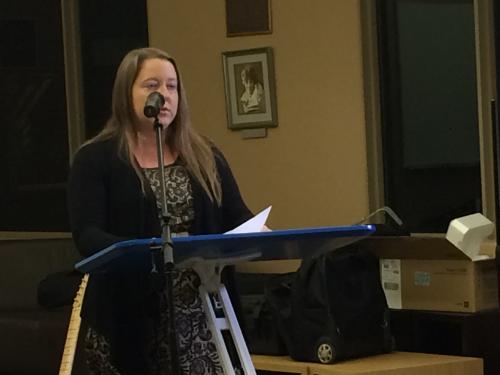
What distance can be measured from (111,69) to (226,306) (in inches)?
140

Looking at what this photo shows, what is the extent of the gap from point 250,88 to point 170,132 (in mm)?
2207

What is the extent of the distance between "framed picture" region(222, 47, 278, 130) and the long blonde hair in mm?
2106

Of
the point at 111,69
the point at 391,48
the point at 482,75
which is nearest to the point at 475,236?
the point at 482,75

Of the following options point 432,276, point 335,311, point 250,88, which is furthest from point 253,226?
point 250,88

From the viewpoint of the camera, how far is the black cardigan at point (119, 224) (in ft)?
8.25

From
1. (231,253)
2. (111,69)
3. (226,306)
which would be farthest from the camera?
(111,69)

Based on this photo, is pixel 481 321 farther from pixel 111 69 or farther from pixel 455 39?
pixel 111 69

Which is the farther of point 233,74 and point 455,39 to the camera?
point 233,74

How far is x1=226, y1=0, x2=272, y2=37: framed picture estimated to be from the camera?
15.5ft

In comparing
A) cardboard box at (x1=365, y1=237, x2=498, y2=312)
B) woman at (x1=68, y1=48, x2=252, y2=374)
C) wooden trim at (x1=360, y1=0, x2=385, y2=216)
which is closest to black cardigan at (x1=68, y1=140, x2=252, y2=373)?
woman at (x1=68, y1=48, x2=252, y2=374)

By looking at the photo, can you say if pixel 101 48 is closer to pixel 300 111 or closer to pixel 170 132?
pixel 300 111

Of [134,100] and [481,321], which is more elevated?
[134,100]

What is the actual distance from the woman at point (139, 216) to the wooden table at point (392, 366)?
3.57 ft

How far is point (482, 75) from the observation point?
4.19 meters
